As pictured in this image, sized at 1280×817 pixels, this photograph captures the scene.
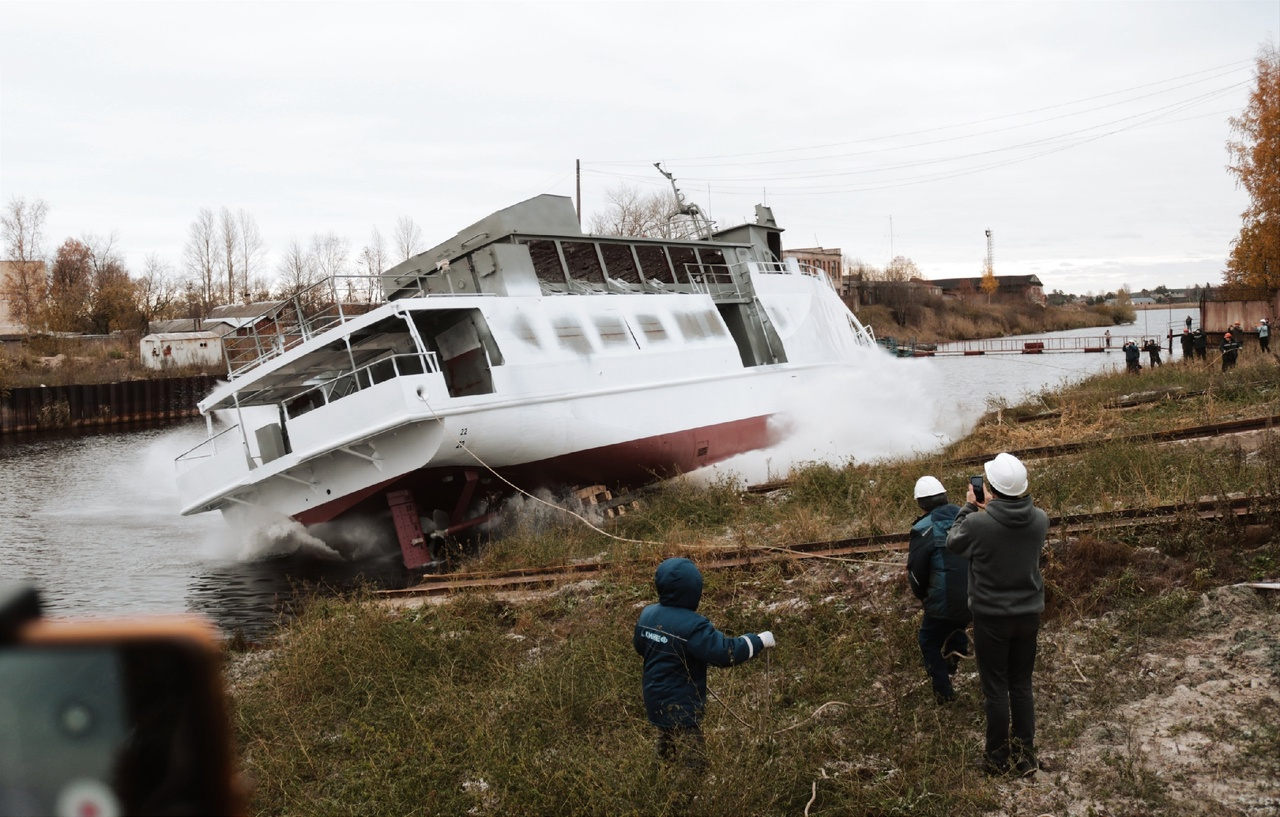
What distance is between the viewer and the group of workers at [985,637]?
187 inches

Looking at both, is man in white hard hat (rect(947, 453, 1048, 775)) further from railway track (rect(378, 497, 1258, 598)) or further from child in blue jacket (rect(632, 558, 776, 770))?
railway track (rect(378, 497, 1258, 598))

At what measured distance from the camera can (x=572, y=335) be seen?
15.5 metres

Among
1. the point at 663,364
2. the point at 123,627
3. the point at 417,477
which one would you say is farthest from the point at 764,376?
the point at 123,627

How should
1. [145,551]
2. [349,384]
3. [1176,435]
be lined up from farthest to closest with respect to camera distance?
[145,551] → [349,384] → [1176,435]

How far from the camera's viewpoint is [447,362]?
49.2 ft

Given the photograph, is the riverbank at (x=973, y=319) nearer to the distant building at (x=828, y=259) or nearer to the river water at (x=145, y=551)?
the distant building at (x=828, y=259)

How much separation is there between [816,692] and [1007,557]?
216 cm

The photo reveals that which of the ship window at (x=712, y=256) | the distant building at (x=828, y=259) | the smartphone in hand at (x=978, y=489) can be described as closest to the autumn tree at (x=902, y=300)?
the distant building at (x=828, y=259)

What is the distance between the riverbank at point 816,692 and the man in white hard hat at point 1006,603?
0.78ft

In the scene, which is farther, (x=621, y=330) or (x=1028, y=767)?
(x=621, y=330)

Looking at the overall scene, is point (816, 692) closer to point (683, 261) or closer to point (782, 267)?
point (683, 261)

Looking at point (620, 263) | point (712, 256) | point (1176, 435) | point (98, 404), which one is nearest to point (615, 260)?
point (620, 263)

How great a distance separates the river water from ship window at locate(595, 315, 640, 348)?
5.61 meters

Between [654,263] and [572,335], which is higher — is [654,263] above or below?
above
